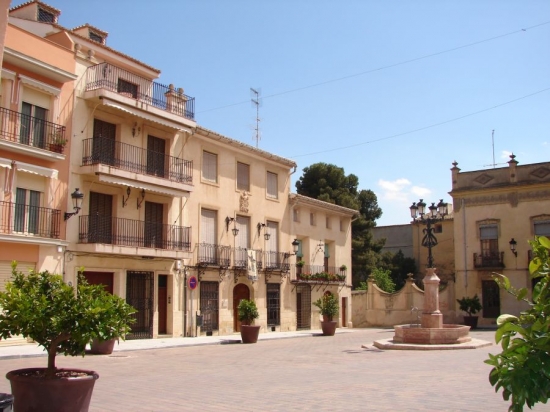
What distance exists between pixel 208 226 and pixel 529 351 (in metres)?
26.6

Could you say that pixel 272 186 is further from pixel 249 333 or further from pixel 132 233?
pixel 249 333

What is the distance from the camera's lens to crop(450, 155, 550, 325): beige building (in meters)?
38.7

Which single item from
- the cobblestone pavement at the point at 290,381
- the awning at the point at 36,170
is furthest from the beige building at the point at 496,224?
the awning at the point at 36,170

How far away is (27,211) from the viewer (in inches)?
835

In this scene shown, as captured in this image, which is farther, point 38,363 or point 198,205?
point 198,205

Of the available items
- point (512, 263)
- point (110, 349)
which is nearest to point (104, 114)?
point (110, 349)

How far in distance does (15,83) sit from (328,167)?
37291 mm

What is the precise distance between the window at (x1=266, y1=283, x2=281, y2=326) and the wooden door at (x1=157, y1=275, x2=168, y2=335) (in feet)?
24.8

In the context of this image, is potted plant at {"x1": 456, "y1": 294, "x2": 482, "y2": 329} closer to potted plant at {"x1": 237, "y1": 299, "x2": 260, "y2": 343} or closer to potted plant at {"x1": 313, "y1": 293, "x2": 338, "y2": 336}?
potted plant at {"x1": 313, "y1": 293, "x2": 338, "y2": 336}

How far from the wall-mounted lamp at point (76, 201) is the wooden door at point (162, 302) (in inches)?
226

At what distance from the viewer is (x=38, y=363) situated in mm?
15266

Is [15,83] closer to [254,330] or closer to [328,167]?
[254,330]

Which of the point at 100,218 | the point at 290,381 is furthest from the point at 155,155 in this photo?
the point at 290,381

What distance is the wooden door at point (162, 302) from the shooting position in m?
26.6
